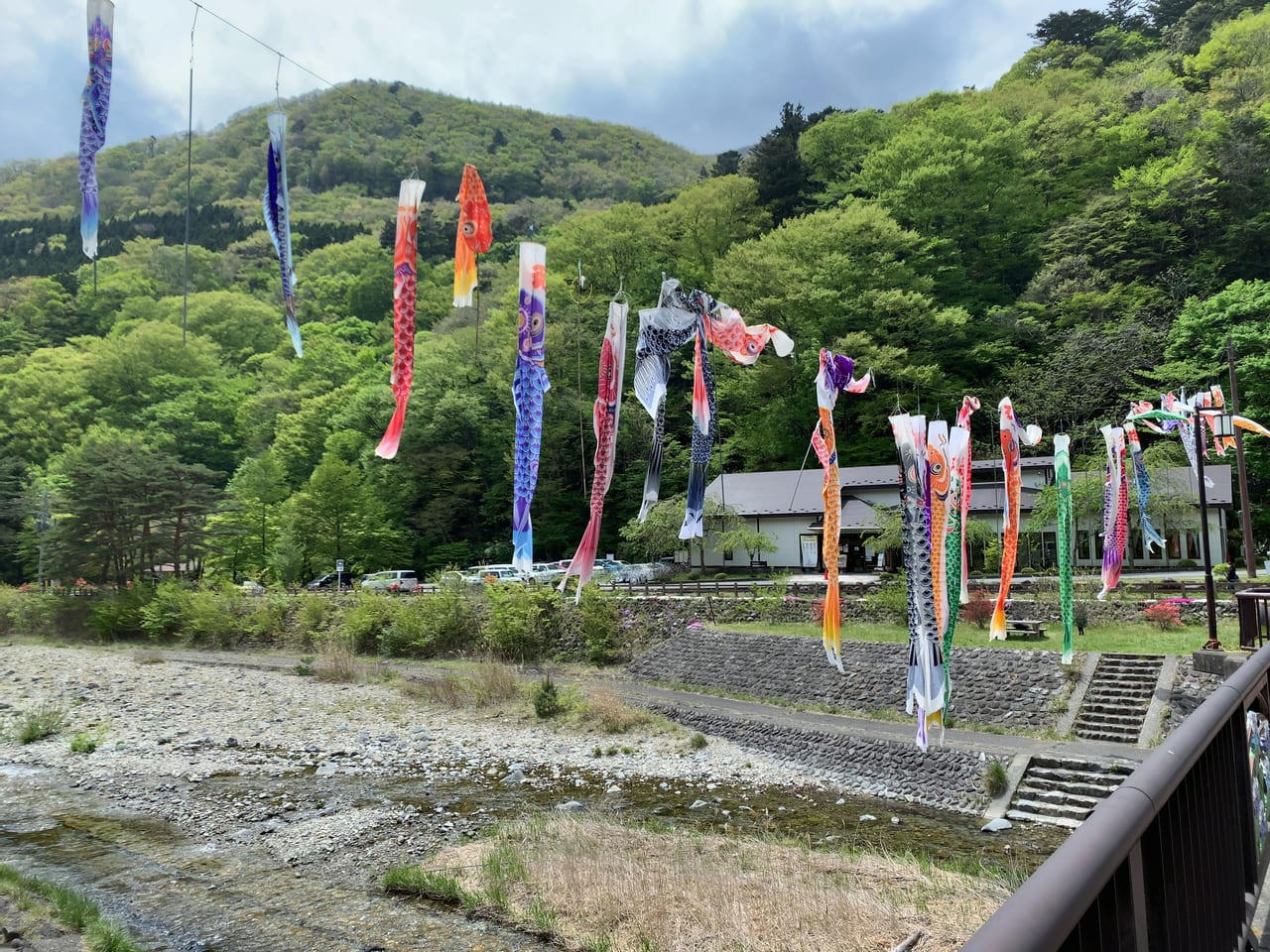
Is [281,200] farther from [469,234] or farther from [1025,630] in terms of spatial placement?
[1025,630]

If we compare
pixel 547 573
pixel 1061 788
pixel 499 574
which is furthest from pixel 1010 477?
pixel 499 574

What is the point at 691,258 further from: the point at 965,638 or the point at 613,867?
the point at 613,867

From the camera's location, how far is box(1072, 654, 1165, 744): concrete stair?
15797mm

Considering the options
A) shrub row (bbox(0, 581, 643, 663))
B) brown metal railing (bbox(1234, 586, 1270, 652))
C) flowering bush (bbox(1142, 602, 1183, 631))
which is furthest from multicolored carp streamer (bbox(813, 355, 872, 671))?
shrub row (bbox(0, 581, 643, 663))

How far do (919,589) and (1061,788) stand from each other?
6.85 meters

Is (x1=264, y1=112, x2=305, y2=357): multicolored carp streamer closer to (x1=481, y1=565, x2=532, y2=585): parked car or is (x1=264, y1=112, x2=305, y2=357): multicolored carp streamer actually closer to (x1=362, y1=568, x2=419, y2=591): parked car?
(x1=481, y1=565, x2=532, y2=585): parked car

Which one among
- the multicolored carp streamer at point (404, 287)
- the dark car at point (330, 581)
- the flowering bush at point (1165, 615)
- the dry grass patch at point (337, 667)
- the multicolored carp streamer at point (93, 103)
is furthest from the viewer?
the dark car at point (330, 581)

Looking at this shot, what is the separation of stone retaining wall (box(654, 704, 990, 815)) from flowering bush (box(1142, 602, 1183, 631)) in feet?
29.8

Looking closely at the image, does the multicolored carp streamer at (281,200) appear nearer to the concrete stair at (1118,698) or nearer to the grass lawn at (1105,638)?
the concrete stair at (1118,698)

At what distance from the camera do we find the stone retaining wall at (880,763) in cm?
1441

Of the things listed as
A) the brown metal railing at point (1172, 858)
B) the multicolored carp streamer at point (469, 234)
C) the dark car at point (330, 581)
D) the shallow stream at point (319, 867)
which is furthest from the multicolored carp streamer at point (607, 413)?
the dark car at point (330, 581)

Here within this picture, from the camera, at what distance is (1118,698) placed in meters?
16.8

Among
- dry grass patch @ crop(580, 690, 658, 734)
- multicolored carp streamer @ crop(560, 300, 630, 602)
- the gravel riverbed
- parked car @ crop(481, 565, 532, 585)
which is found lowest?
the gravel riverbed

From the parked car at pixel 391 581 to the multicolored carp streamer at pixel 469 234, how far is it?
24.9 metres
